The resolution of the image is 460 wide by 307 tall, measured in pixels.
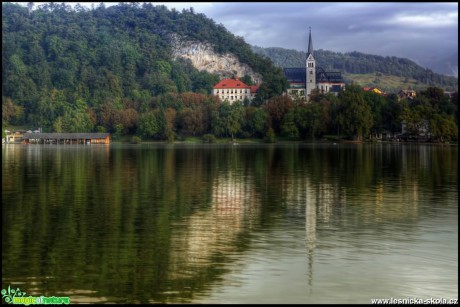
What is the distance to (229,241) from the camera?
23.8 m

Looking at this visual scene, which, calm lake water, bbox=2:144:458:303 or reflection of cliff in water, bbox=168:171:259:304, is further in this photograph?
reflection of cliff in water, bbox=168:171:259:304

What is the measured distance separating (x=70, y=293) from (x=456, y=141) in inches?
4708

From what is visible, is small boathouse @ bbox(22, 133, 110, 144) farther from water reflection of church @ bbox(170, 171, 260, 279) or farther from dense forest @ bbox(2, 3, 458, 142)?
water reflection of church @ bbox(170, 171, 260, 279)

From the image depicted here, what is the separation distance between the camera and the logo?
53.1ft

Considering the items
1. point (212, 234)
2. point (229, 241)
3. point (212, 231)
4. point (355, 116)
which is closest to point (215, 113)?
point (355, 116)

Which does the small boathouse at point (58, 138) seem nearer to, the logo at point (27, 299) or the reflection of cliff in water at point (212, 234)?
the reflection of cliff in water at point (212, 234)

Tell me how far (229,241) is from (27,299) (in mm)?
8947

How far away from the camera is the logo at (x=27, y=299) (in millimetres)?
16188

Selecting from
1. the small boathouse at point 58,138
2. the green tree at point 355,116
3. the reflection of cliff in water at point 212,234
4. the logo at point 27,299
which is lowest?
the logo at point 27,299

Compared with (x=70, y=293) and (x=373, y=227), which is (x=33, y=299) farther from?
(x=373, y=227)

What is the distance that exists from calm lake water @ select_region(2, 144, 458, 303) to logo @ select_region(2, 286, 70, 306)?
441 millimetres

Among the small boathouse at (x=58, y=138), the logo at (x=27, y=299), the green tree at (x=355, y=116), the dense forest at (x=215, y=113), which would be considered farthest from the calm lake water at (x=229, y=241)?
the small boathouse at (x=58, y=138)

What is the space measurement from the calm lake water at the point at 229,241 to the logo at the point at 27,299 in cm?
44

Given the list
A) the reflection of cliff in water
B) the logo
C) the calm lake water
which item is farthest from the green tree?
the logo
